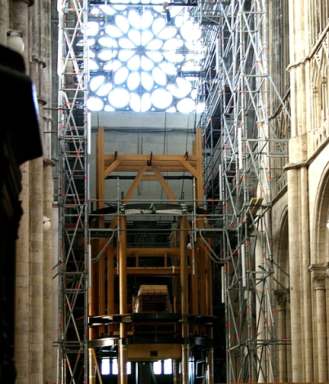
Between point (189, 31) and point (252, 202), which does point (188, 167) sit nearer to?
point (252, 202)

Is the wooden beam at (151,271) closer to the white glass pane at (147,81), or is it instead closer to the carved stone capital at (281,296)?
the carved stone capital at (281,296)

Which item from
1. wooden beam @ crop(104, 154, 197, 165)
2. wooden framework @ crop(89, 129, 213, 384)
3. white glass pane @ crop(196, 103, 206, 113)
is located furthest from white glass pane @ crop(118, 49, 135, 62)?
wooden beam @ crop(104, 154, 197, 165)

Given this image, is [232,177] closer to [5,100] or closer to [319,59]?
[319,59]

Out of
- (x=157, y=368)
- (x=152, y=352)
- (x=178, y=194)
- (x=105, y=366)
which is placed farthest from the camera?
(x=178, y=194)

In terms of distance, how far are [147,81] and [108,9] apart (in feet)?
11.0

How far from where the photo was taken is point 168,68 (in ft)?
153

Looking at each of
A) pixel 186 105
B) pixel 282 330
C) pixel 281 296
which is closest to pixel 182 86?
pixel 186 105

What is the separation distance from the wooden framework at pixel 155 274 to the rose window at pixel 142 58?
7.95 m

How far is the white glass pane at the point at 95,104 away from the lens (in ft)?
151

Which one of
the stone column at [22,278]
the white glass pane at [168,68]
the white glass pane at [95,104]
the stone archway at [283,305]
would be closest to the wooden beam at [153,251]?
the stone archway at [283,305]

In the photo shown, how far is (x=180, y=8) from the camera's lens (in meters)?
47.0

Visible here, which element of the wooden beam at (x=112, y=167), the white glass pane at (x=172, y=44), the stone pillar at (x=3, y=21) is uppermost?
the white glass pane at (x=172, y=44)

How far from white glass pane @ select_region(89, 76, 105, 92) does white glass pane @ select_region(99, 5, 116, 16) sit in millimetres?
2756

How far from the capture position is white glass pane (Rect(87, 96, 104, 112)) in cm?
4591
